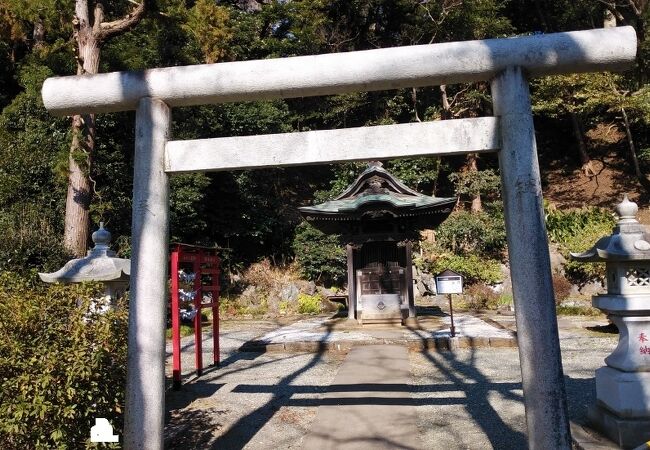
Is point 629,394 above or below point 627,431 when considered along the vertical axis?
above

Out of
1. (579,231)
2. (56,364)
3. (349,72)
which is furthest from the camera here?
(579,231)

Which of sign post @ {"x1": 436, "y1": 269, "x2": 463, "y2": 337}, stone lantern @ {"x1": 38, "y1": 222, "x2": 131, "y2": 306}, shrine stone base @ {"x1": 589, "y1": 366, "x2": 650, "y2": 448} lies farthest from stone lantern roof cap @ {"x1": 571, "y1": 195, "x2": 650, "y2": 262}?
sign post @ {"x1": 436, "y1": 269, "x2": 463, "y2": 337}

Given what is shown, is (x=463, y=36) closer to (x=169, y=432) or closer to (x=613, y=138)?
(x=613, y=138)

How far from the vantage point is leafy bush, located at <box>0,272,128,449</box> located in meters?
2.98

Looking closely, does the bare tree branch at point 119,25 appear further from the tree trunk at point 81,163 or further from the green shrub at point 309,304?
the green shrub at point 309,304

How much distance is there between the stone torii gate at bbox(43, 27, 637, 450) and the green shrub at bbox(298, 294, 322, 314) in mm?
14388

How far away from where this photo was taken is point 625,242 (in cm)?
430

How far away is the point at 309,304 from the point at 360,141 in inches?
584

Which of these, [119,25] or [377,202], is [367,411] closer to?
[377,202]

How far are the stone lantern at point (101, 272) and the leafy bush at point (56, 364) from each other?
1.11 m

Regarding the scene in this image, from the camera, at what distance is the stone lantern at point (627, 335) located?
384 centimetres

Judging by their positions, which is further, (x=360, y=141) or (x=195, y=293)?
(x=195, y=293)

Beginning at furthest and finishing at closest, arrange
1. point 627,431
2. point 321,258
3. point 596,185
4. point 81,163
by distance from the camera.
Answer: point 596,185, point 321,258, point 81,163, point 627,431

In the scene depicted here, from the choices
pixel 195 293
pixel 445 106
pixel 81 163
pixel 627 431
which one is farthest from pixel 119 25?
pixel 445 106
